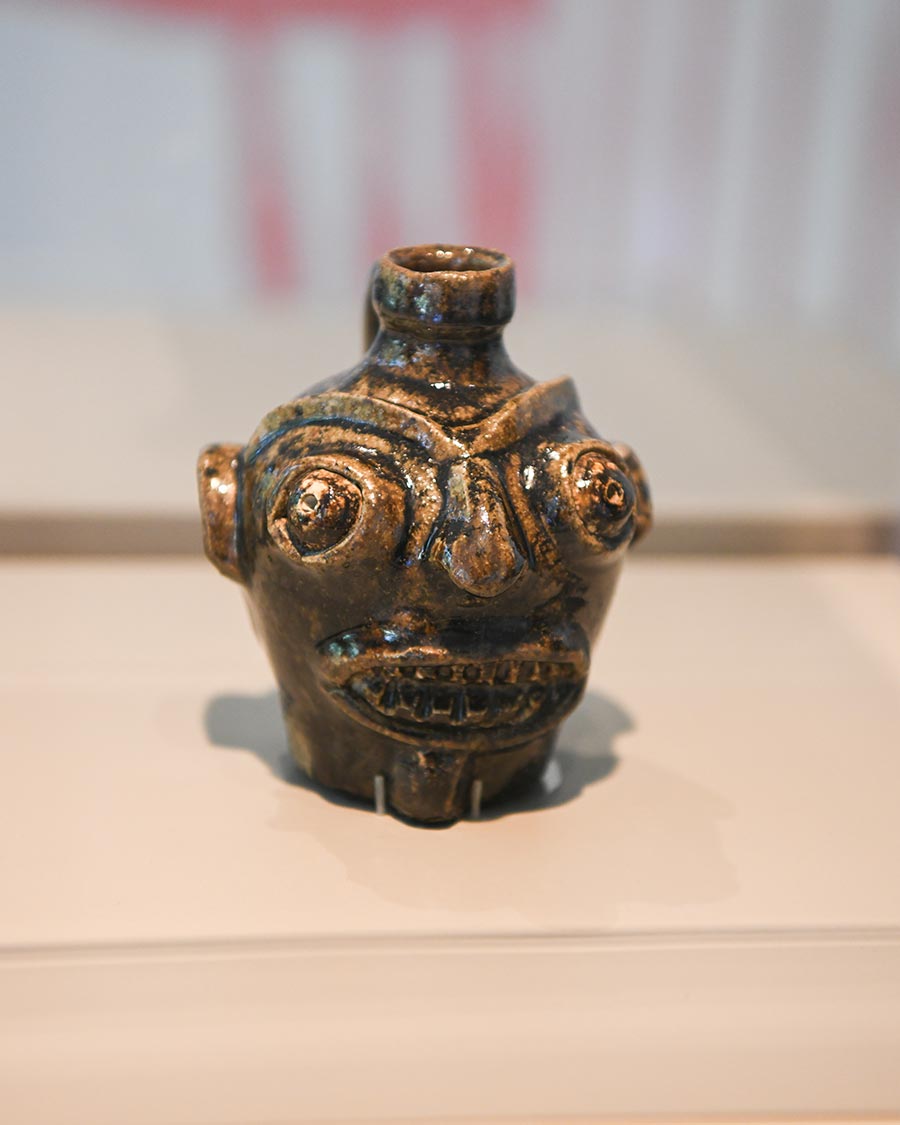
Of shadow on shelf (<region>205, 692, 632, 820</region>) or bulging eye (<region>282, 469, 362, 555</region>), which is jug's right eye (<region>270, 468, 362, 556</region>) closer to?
bulging eye (<region>282, 469, 362, 555</region>)

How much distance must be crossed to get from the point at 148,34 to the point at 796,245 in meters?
1.55

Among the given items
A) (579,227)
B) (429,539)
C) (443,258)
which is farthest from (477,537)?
(579,227)

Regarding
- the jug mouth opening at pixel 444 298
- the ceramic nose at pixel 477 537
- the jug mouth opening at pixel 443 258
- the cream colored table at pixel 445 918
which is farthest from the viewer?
the jug mouth opening at pixel 443 258

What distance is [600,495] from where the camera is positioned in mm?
1720

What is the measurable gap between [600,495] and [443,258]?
0.38m

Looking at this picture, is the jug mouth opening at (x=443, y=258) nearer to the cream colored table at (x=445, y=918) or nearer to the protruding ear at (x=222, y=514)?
the protruding ear at (x=222, y=514)

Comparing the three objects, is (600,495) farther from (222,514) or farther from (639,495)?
(222,514)

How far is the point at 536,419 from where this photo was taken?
1.76 metres

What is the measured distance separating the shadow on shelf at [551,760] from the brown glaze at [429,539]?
0.09 metres

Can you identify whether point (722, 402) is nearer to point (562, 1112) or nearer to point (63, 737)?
point (63, 737)

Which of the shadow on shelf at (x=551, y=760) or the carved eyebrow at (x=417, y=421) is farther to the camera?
the shadow on shelf at (x=551, y=760)

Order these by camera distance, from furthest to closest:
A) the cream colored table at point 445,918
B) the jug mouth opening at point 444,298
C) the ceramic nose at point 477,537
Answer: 1. the jug mouth opening at point 444,298
2. the ceramic nose at point 477,537
3. the cream colored table at point 445,918

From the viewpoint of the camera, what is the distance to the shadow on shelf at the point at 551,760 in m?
1.94

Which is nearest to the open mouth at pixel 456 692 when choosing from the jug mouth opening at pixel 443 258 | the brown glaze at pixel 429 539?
the brown glaze at pixel 429 539
